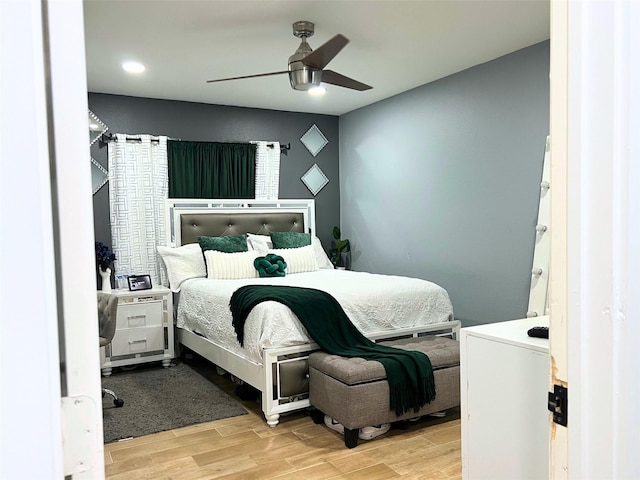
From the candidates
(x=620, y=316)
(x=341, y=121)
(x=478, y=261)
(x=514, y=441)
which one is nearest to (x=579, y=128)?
(x=620, y=316)

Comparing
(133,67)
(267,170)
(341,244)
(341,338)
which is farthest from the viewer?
(341,244)

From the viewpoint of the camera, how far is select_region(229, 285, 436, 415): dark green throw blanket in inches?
124

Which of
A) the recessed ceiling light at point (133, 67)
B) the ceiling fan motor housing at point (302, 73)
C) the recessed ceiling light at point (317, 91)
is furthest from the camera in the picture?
the recessed ceiling light at point (317, 91)

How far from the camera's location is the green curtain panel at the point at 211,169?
5.46 meters

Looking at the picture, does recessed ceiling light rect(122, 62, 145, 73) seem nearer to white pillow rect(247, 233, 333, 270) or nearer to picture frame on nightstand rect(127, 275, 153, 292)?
picture frame on nightstand rect(127, 275, 153, 292)

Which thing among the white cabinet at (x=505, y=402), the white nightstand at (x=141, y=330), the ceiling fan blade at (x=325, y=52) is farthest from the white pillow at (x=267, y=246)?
the white cabinet at (x=505, y=402)

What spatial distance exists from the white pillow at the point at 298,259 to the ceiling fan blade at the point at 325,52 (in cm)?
226

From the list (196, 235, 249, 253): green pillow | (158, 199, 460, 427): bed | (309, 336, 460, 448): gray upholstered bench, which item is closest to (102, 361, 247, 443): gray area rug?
(158, 199, 460, 427): bed

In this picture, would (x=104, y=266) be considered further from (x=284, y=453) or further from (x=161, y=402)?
(x=284, y=453)

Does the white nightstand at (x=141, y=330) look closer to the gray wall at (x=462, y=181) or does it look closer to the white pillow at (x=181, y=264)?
the white pillow at (x=181, y=264)

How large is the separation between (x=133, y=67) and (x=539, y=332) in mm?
3924

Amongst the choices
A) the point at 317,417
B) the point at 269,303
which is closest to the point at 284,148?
the point at 269,303

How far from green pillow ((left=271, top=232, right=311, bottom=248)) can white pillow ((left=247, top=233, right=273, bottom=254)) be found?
0.06 m

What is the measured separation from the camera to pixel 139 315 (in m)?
4.73
